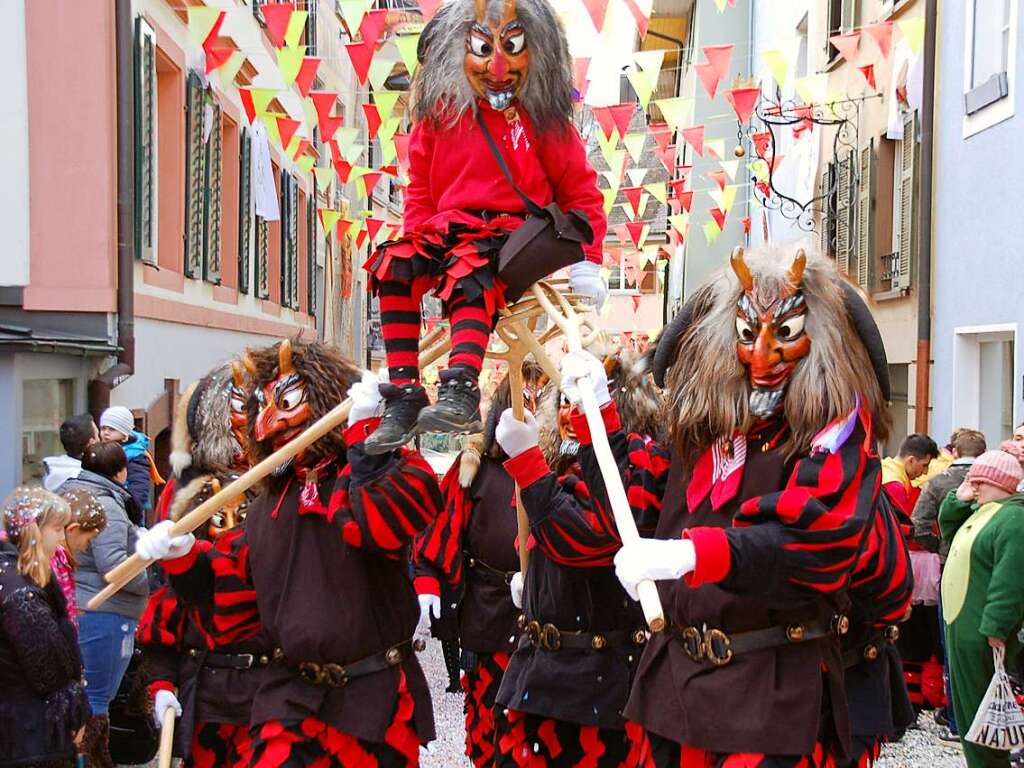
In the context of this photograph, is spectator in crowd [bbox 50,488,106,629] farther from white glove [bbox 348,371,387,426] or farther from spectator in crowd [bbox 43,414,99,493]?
white glove [bbox 348,371,387,426]

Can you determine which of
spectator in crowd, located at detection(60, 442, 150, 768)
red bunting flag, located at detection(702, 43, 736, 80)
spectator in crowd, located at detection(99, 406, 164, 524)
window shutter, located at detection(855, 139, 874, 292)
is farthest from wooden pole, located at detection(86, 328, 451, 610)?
window shutter, located at detection(855, 139, 874, 292)

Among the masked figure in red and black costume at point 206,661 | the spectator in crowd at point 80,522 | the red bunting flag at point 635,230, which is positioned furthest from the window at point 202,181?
the masked figure in red and black costume at point 206,661

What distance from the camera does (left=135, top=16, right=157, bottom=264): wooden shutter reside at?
37.2 feet

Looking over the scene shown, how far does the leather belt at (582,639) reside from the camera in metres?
5.01

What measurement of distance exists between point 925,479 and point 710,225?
305 inches

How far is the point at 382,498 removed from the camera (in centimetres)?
425

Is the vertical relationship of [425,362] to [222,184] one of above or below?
below

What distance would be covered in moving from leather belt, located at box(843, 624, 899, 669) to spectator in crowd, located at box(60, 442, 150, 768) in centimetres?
376

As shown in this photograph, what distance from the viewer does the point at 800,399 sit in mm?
3643

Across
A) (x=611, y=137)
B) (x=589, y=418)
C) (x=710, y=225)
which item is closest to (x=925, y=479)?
(x=611, y=137)

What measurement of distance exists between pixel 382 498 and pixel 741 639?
120 centimetres

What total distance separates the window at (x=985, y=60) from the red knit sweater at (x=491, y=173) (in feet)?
22.6

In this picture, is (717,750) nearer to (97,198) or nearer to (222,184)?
(97,198)

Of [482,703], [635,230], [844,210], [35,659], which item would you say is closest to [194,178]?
[635,230]
